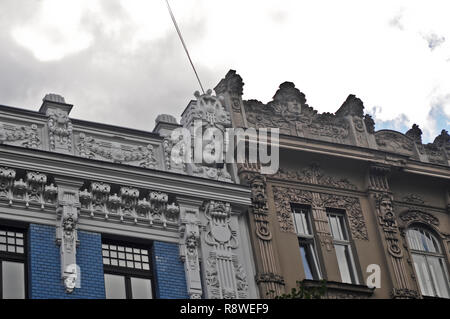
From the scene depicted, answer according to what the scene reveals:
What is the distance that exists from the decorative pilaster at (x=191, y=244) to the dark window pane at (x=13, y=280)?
12.6 ft

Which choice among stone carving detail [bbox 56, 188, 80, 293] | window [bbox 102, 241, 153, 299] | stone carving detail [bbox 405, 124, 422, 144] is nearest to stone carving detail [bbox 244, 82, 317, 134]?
stone carving detail [bbox 405, 124, 422, 144]

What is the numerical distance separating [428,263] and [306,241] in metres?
3.83

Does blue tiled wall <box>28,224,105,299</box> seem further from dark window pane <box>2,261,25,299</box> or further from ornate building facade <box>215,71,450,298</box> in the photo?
ornate building facade <box>215,71,450,298</box>

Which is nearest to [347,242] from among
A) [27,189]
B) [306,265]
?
[306,265]

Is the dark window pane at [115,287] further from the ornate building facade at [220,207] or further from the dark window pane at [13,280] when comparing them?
the dark window pane at [13,280]

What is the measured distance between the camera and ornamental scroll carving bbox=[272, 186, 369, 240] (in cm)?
2794

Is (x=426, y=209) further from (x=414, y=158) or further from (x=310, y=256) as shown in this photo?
(x=310, y=256)

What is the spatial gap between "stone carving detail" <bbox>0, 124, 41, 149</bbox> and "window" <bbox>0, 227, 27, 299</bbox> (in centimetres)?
223

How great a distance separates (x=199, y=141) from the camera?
27.9m

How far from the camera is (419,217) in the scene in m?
30.2

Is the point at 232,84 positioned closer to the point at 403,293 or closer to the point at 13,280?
the point at 403,293
